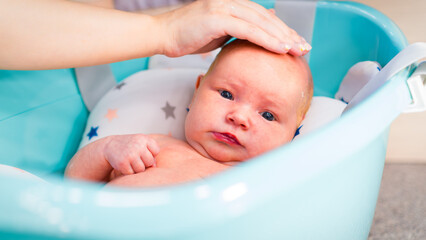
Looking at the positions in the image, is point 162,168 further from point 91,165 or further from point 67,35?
point 67,35

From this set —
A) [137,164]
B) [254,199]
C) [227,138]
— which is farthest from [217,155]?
[254,199]

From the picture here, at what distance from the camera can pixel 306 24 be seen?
3.30 feet

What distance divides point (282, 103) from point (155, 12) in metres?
0.61

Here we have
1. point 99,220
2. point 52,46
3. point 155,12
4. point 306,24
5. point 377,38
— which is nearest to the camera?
point 99,220

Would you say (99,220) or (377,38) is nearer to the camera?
(99,220)

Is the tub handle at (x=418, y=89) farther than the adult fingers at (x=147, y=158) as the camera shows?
No

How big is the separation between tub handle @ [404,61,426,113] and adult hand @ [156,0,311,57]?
24 centimetres

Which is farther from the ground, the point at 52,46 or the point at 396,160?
the point at 52,46

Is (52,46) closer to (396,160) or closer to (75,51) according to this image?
(75,51)

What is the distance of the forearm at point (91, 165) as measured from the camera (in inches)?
27.2

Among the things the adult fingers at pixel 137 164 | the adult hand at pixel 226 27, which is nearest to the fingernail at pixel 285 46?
the adult hand at pixel 226 27

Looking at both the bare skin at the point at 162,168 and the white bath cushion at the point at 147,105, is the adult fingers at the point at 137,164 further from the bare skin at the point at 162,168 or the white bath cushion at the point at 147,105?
the white bath cushion at the point at 147,105

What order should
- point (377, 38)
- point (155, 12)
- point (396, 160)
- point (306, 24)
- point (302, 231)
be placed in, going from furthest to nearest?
1. point (396, 160)
2. point (155, 12)
3. point (306, 24)
4. point (377, 38)
5. point (302, 231)

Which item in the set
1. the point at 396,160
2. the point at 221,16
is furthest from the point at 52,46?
the point at 396,160
